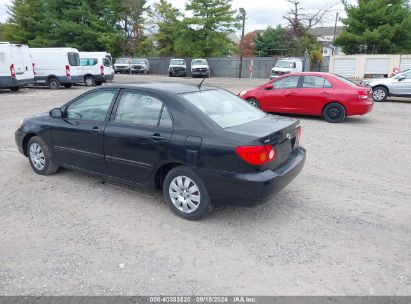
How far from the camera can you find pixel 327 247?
12.1 feet

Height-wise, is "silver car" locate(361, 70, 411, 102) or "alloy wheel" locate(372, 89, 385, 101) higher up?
"silver car" locate(361, 70, 411, 102)

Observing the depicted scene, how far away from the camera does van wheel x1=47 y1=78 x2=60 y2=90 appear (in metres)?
20.9

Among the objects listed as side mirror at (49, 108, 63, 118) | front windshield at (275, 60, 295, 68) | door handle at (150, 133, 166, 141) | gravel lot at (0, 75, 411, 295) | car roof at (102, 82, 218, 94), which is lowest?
gravel lot at (0, 75, 411, 295)

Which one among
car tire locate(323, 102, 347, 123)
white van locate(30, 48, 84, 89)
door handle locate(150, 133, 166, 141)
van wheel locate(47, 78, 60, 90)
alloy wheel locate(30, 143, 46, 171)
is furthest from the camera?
van wheel locate(47, 78, 60, 90)

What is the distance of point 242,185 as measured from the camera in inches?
149

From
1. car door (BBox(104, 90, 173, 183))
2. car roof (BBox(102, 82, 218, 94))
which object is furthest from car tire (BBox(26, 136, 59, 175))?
car roof (BBox(102, 82, 218, 94))

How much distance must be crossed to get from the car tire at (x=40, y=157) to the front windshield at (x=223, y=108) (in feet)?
8.14

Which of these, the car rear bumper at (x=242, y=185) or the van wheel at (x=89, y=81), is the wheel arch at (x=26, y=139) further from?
the van wheel at (x=89, y=81)

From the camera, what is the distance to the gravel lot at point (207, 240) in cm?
313

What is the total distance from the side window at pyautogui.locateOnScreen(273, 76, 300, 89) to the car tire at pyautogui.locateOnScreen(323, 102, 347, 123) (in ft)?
3.78

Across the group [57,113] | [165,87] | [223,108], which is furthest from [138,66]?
[223,108]

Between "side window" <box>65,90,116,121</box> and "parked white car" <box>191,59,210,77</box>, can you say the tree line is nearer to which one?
"parked white car" <box>191,59,210,77</box>

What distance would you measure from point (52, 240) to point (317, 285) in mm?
2645

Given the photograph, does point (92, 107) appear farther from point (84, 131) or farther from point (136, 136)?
point (136, 136)
